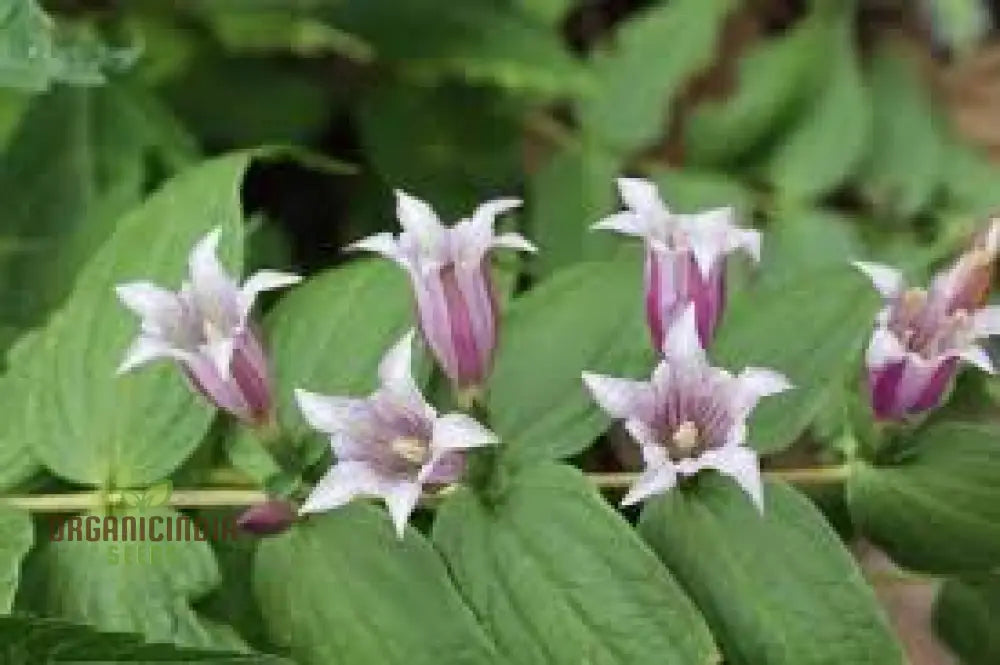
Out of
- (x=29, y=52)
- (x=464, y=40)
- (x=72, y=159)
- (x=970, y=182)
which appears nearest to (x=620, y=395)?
(x=29, y=52)

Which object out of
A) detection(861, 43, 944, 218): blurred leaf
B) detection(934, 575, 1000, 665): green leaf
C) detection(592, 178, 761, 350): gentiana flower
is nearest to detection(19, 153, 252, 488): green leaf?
detection(592, 178, 761, 350): gentiana flower

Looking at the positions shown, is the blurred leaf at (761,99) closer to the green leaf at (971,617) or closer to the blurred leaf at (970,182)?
the blurred leaf at (970,182)

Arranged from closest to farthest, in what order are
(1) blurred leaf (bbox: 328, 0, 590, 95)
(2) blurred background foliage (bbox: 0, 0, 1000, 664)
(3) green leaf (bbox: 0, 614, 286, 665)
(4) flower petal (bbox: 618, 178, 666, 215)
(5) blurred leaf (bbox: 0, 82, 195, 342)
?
(3) green leaf (bbox: 0, 614, 286, 665) → (4) flower petal (bbox: 618, 178, 666, 215) → (5) blurred leaf (bbox: 0, 82, 195, 342) → (2) blurred background foliage (bbox: 0, 0, 1000, 664) → (1) blurred leaf (bbox: 328, 0, 590, 95)

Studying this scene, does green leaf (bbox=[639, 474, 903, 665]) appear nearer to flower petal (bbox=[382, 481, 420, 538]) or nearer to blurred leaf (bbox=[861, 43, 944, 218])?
flower petal (bbox=[382, 481, 420, 538])

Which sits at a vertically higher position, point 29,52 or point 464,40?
point 29,52

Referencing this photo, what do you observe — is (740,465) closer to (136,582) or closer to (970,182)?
(136,582)
